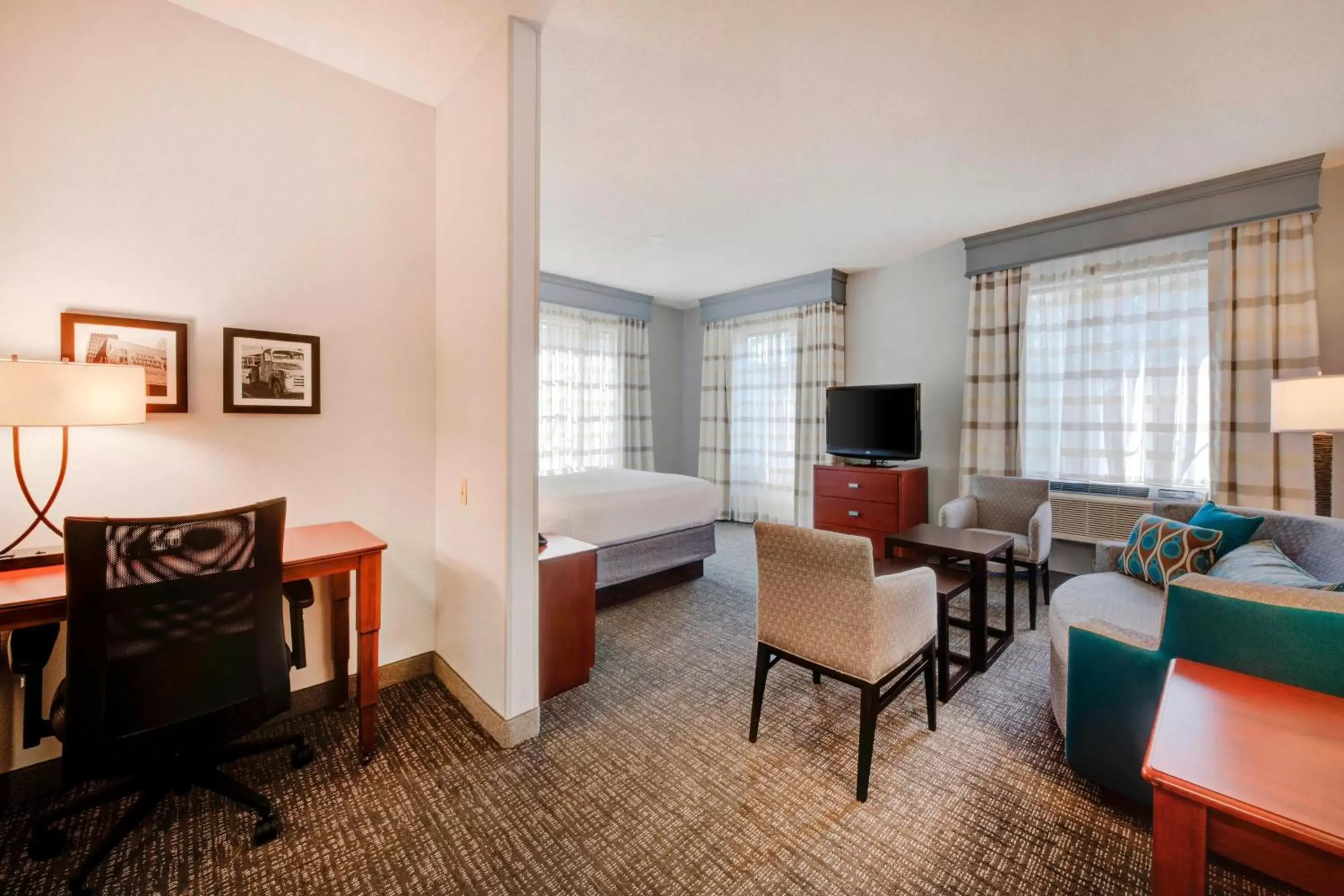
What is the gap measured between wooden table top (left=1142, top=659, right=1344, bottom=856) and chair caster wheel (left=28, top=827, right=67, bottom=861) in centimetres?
273

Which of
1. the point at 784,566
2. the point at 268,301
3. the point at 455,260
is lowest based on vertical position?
the point at 784,566

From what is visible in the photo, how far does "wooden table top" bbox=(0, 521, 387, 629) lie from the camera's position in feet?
4.52

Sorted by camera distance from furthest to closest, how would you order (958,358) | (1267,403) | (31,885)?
(958,358)
(1267,403)
(31,885)

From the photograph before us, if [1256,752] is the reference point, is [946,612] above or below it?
below

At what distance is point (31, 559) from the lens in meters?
1.58

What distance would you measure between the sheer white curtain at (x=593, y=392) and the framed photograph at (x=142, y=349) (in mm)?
3372

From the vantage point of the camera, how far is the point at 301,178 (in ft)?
7.11

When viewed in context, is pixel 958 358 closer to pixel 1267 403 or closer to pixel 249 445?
pixel 1267 403

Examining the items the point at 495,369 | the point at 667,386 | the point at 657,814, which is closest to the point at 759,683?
the point at 657,814

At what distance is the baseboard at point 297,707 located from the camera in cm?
168

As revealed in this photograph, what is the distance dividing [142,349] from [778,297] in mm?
5138

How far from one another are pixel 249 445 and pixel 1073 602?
3613 millimetres

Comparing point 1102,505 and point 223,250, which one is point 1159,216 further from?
point 223,250

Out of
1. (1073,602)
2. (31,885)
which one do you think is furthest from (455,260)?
(1073,602)
